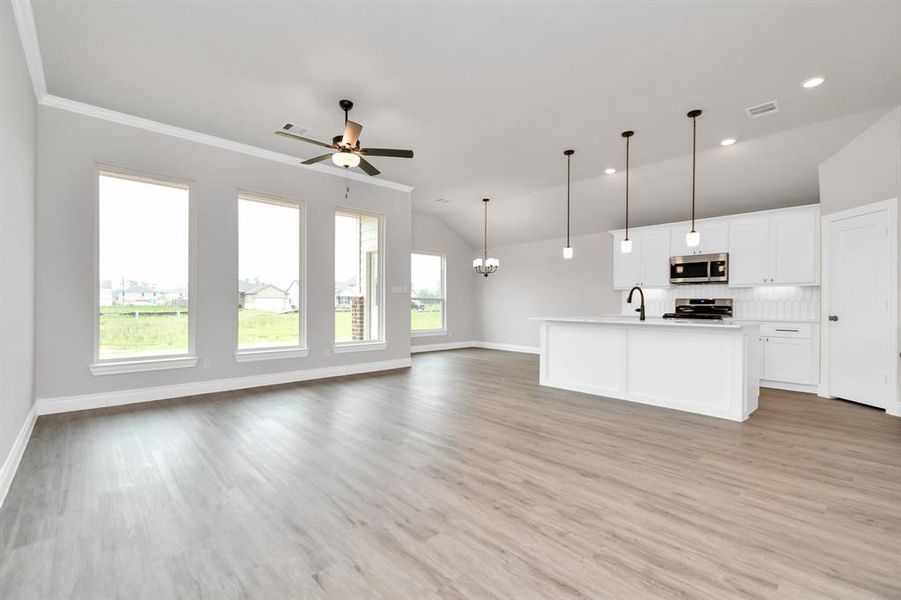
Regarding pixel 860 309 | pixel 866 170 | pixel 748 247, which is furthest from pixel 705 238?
pixel 860 309

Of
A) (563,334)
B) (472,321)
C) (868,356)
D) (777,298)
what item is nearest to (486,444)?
(563,334)

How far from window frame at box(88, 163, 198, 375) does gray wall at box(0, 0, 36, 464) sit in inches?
22.3

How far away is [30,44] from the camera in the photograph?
3121 mm

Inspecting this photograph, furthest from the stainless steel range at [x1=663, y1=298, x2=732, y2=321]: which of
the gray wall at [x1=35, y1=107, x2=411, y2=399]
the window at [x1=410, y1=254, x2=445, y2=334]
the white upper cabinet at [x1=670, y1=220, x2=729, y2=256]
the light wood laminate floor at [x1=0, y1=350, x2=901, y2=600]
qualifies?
the window at [x1=410, y1=254, x2=445, y2=334]

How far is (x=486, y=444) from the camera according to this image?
10.7 feet

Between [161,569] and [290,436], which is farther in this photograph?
[290,436]

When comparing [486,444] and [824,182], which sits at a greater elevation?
[824,182]

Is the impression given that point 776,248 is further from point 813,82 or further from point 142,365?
point 142,365

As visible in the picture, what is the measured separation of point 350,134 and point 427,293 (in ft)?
20.3

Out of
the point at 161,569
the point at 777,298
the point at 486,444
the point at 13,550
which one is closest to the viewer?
the point at 161,569

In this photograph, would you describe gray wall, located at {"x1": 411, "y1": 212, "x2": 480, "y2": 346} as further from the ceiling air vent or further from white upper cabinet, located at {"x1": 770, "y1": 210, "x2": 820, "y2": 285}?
the ceiling air vent

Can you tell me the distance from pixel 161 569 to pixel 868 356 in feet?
22.0

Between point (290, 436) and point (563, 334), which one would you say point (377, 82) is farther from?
point (563, 334)

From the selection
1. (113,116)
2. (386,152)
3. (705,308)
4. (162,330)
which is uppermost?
(113,116)
